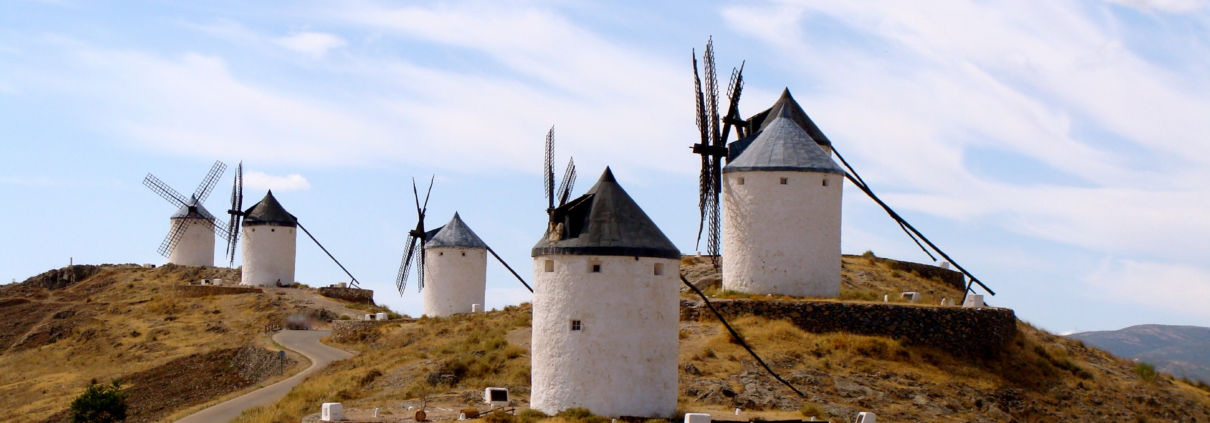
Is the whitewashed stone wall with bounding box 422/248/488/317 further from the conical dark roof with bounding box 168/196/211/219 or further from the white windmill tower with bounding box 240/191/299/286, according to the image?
the conical dark roof with bounding box 168/196/211/219

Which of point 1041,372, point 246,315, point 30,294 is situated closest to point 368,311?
point 246,315

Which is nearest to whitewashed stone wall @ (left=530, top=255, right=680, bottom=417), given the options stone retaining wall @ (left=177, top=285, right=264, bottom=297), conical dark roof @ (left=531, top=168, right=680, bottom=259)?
conical dark roof @ (left=531, top=168, right=680, bottom=259)

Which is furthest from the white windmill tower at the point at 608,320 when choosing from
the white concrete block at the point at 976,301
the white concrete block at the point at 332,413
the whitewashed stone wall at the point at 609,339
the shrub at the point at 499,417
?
the white concrete block at the point at 976,301

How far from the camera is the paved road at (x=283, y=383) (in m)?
29.4

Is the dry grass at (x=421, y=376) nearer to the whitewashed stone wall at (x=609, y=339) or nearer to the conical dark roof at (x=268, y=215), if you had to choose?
the whitewashed stone wall at (x=609, y=339)

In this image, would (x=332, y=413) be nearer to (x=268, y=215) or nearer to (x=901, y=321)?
(x=901, y=321)

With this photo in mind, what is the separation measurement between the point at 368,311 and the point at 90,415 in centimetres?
2047

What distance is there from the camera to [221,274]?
200 ft

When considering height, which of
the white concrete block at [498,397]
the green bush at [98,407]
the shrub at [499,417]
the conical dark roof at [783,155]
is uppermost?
the conical dark roof at [783,155]

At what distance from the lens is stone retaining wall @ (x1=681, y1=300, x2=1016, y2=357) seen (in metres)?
28.2

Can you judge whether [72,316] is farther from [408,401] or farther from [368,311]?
[408,401]

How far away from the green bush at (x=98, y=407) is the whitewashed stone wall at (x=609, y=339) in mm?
15582

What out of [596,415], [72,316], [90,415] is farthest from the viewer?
[72,316]

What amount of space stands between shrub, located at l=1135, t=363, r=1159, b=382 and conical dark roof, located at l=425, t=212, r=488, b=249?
2332 cm
